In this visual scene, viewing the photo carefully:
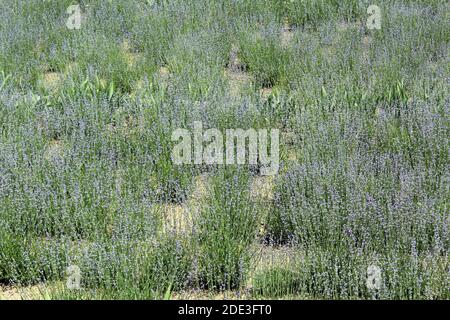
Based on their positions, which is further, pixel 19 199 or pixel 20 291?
pixel 19 199

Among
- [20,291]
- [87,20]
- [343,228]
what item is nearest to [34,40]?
Result: [87,20]

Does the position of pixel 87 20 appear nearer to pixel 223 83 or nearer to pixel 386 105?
pixel 223 83

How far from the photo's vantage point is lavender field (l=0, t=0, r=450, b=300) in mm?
3438

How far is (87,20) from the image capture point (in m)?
7.49

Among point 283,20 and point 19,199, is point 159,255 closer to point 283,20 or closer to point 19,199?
point 19,199

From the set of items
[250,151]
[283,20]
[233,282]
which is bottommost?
[233,282]

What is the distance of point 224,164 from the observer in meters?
4.35

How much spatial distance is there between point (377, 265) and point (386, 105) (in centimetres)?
221

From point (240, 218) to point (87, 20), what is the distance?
4.45 meters

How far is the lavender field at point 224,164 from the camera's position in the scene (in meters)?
3.44
